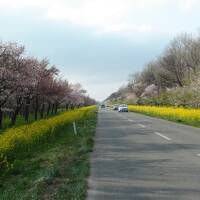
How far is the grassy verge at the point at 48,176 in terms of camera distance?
26.3 ft

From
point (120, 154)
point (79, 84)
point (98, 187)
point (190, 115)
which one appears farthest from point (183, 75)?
point (98, 187)

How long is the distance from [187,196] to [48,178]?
10.5 feet

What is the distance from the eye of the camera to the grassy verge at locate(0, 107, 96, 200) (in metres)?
8.02

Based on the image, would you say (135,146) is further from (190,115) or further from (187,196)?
(190,115)

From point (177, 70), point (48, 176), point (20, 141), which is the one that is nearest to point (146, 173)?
point (48, 176)

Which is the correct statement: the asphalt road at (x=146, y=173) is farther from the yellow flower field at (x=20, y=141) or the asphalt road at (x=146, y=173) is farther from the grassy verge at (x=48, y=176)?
the yellow flower field at (x=20, y=141)

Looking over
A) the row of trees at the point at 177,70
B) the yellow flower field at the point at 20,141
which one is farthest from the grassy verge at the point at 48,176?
the row of trees at the point at 177,70

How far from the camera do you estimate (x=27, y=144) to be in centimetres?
1509

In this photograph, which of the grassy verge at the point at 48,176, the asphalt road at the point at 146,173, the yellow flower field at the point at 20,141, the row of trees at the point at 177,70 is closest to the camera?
the asphalt road at the point at 146,173

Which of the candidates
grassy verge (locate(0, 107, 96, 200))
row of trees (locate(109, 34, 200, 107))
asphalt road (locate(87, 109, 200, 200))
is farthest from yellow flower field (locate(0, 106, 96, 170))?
row of trees (locate(109, 34, 200, 107))

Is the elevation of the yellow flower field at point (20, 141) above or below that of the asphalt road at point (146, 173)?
above

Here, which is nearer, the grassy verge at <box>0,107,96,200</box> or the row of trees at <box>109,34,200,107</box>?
the grassy verge at <box>0,107,96,200</box>

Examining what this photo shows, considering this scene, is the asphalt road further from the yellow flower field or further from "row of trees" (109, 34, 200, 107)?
"row of trees" (109, 34, 200, 107)

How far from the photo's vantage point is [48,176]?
31.7ft
